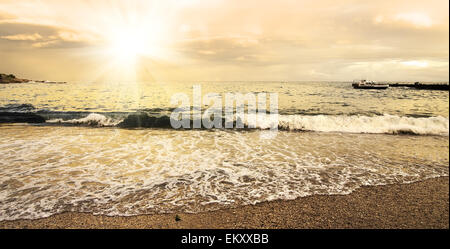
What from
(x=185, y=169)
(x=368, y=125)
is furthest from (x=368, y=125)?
(x=185, y=169)

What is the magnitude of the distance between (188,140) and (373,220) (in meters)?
8.36

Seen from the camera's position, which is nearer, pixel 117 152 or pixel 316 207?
pixel 316 207

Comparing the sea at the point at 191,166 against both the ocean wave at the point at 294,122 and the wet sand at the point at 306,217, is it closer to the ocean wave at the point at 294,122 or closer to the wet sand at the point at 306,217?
the wet sand at the point at 306,217

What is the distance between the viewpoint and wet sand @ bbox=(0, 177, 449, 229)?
4.25m

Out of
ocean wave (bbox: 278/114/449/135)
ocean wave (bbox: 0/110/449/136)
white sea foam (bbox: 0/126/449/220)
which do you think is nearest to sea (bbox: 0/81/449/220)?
white sea foam (bbox: 0/126/449/220)

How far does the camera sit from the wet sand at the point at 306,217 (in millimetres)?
4246

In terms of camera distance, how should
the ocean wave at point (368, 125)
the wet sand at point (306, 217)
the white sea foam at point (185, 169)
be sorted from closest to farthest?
the wet sand at point (306, 217), the white sea foam at point (185, 169), the ocean wave at point (368, 125)

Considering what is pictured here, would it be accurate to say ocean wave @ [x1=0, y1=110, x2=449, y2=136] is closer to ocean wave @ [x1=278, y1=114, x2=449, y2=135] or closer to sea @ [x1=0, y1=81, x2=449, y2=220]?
ocean wave @ [x1=278, y1=114, x2=449, y2=135]

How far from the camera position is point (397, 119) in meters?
15.9

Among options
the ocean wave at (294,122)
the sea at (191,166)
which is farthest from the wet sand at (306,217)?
the ocean wave at (294,122)

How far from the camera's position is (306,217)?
14.7ft
